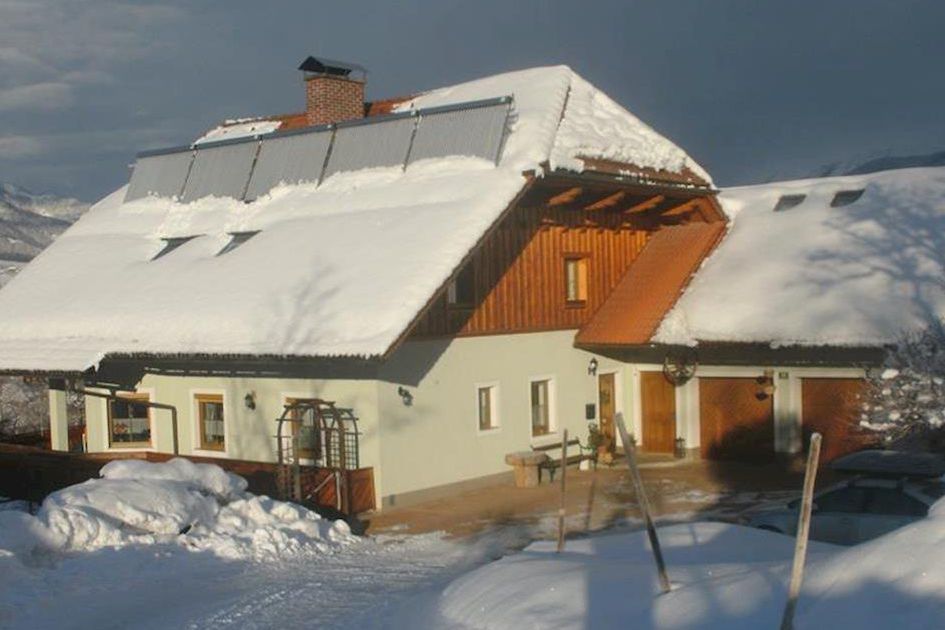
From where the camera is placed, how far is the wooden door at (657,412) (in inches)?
1019

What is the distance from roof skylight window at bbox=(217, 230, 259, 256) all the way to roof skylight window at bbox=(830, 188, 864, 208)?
12975mm

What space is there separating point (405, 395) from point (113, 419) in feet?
25.0

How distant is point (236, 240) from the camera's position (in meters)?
25.5

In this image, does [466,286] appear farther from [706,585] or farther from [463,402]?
[706,585]

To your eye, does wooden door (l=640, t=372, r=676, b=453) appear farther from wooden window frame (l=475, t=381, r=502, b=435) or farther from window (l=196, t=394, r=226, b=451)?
window (l=196, t=394, r=226, b=451)

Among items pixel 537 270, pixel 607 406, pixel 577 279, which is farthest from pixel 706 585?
pixel 607 406

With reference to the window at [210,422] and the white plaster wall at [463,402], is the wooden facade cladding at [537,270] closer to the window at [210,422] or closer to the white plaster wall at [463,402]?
the white plaster wall at [463,402]

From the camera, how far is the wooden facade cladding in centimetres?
2225

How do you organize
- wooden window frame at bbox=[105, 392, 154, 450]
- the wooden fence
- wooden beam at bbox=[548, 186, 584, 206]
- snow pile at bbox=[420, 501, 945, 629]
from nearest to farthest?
snow pile at bbox=[420, 501, 945, 629] < the wooden fence < wooden beam at bbox=[548, 186, 584, 206] < wooden window frame at bbox=[105, 392, 154, 450]

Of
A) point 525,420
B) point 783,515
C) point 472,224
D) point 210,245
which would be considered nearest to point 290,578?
point 783,515

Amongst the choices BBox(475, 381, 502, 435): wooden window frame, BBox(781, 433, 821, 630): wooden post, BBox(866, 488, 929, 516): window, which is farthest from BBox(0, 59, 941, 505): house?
BBox(781, 433, 821, 630): wooden post

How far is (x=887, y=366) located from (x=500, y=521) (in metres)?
6.34

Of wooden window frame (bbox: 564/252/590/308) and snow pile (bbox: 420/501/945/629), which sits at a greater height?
wooden window frame (bbox: 564/252/590/308)

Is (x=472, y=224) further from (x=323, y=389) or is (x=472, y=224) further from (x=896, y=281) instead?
(x=896, y=281)
